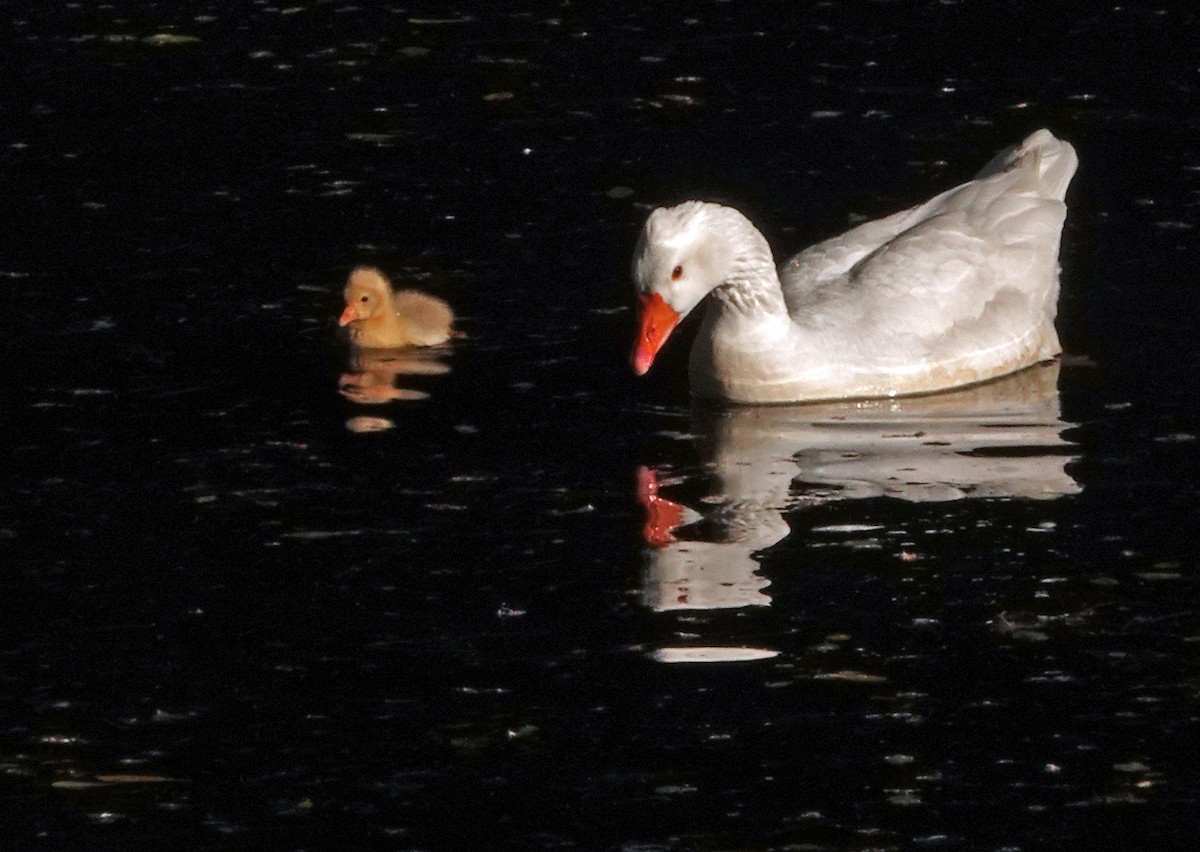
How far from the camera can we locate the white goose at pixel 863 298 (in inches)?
483

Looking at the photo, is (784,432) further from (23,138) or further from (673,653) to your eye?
(23,138)

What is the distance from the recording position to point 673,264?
12117 millimetres

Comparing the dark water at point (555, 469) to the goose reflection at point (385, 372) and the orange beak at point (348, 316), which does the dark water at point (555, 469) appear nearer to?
the goose reflection at point (385, 372)

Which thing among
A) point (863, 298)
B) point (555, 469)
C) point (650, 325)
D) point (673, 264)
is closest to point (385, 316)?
point (650, 325)

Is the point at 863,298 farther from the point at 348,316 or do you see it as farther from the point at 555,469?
the point at 348,316

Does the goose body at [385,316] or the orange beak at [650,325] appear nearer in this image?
the orange beak at [650,325]

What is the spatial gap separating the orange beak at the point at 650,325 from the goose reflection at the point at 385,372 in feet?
3.98

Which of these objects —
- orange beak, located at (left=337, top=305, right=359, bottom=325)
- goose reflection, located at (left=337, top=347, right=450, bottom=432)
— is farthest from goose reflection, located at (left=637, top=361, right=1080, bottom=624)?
orange beak, located at (left=337, top=305, right=359, bottom=325)

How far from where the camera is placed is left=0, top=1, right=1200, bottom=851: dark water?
29.5 feet

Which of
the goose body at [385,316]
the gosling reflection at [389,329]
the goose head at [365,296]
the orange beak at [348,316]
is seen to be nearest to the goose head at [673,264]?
the gosling reflection at [389,329]

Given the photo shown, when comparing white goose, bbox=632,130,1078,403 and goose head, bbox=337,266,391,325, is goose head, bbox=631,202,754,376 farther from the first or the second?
goose head, bbox=337,266,391,325

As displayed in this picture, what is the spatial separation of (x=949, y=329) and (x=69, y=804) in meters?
5.50

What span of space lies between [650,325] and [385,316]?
1.70 metres

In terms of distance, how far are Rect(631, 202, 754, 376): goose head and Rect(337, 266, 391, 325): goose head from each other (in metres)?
1.63
